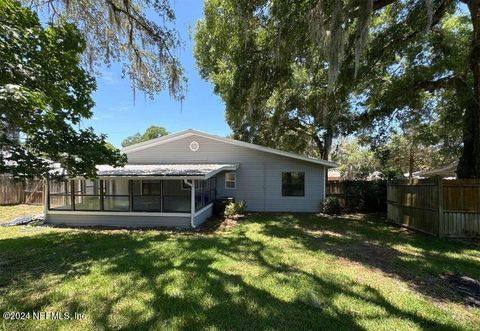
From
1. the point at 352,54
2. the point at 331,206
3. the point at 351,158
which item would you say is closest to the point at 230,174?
the point at 331,206

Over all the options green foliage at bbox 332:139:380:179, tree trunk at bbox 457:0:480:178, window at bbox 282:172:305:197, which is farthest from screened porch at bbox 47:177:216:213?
green foliage at bbox 332:139:380:179

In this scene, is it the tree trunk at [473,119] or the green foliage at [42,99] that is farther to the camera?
the tree trunk at [473,119]

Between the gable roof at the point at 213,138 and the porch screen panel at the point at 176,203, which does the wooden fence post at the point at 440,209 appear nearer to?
the gable roof at the point at 213,138

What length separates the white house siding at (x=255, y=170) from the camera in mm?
14961

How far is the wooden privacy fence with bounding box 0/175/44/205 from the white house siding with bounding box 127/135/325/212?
6.48 m

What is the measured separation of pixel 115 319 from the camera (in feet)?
12.1

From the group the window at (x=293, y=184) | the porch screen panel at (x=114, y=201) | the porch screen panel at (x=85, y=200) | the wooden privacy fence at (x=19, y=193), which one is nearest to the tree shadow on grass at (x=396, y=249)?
the window at (x=293, y=184)

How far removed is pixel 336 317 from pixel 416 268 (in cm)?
318

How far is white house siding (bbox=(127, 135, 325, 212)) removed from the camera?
15.0 meters

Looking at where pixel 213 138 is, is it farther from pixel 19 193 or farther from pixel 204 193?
pixel 19 193

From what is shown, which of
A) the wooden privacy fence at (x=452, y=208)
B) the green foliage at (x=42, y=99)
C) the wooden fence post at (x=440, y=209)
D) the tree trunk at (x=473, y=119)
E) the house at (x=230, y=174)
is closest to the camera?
the green foliage at (x=42, y=99)

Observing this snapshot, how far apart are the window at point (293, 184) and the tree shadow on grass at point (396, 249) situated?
3.27 metres

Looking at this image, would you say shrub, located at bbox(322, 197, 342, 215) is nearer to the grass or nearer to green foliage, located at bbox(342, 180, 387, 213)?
green foliage, located at bbox(342, 180, 387, 213)

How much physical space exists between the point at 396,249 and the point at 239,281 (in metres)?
4.67
